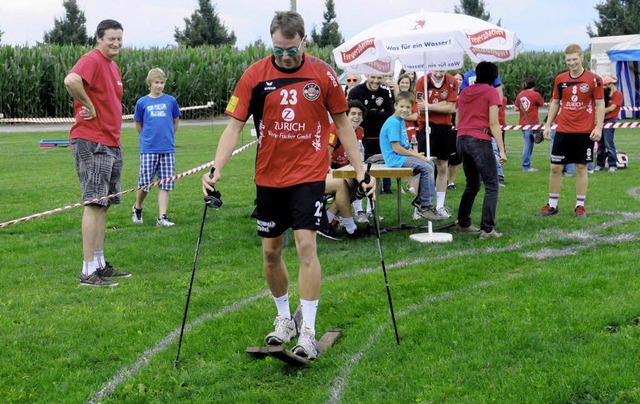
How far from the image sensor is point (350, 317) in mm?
6168

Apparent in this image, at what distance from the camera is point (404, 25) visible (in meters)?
9.53

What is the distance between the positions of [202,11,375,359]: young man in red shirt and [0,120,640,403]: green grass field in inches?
24.2

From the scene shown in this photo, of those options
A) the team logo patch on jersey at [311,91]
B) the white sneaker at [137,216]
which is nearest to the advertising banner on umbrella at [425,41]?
the white sneaker at [137,216]

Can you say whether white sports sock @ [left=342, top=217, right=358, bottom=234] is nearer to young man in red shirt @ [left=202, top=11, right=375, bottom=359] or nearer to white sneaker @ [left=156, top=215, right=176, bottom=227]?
white sneaker @ [left=156, top=215, right=176, bottom=227]

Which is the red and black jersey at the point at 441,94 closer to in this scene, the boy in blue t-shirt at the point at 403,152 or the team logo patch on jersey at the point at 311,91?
the boy in blue t-shirt at the point at 403,152

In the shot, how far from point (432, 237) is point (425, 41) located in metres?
2.22

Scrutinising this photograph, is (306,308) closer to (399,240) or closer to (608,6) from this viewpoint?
(399,240)

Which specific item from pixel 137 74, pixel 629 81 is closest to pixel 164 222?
pixel 629 81

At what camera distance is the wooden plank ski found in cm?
491

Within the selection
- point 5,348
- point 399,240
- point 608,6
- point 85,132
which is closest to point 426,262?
point 399,240

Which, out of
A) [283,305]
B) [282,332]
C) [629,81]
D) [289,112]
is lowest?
[282,332]

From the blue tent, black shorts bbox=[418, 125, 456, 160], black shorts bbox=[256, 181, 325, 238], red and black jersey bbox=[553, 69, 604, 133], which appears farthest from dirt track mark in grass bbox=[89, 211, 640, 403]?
the blue tent

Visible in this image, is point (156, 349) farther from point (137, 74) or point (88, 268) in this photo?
point (137, 74)

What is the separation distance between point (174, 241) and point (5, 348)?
3.97m
